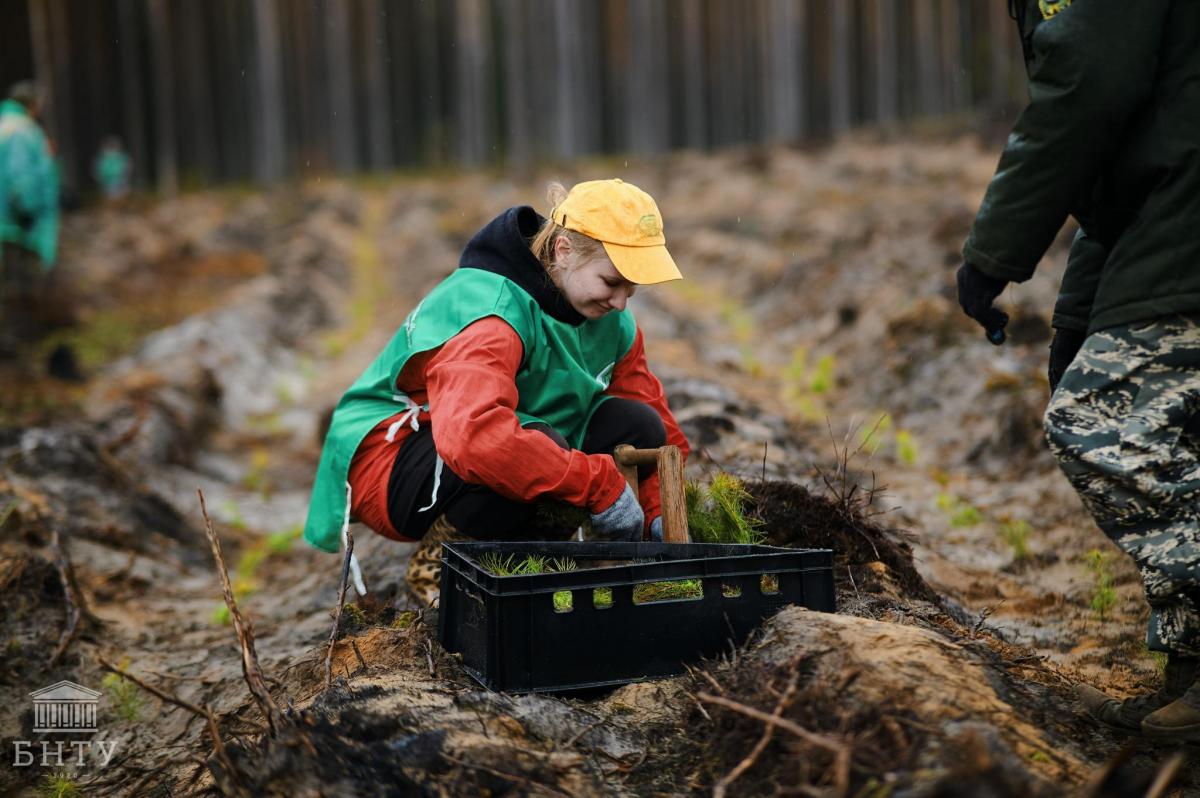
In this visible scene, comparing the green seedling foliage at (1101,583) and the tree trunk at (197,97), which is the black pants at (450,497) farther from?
the tree trunk at (197,97)

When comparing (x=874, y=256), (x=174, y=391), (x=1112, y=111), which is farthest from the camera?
(x=874, y=256)

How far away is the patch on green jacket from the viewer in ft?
8.08

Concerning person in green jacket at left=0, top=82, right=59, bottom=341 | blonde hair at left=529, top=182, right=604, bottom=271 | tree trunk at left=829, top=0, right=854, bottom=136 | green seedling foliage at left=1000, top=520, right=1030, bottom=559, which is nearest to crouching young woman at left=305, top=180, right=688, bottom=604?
blonde hair at left=529, top=182, right=604, bottom=271

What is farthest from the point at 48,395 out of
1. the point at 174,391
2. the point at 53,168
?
the point at 53,168

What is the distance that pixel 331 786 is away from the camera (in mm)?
2002

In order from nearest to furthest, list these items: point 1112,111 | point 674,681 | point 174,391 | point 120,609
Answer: point 1112,111 → point 674,681 → point 120,609 → point 174,391

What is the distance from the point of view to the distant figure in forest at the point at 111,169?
78.6 ft

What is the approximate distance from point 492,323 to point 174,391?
5.90 meters

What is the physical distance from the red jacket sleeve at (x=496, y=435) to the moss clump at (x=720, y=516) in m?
0.37

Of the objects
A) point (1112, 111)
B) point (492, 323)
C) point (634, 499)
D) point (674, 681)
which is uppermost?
point (1112, 111)

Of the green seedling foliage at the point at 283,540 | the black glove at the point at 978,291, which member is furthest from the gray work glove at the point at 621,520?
the green seedling foliage at the point at 283,540

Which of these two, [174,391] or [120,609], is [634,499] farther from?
[174,391]

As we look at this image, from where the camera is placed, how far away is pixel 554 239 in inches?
127

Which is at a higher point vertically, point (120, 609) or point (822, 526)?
point (822, 526)
